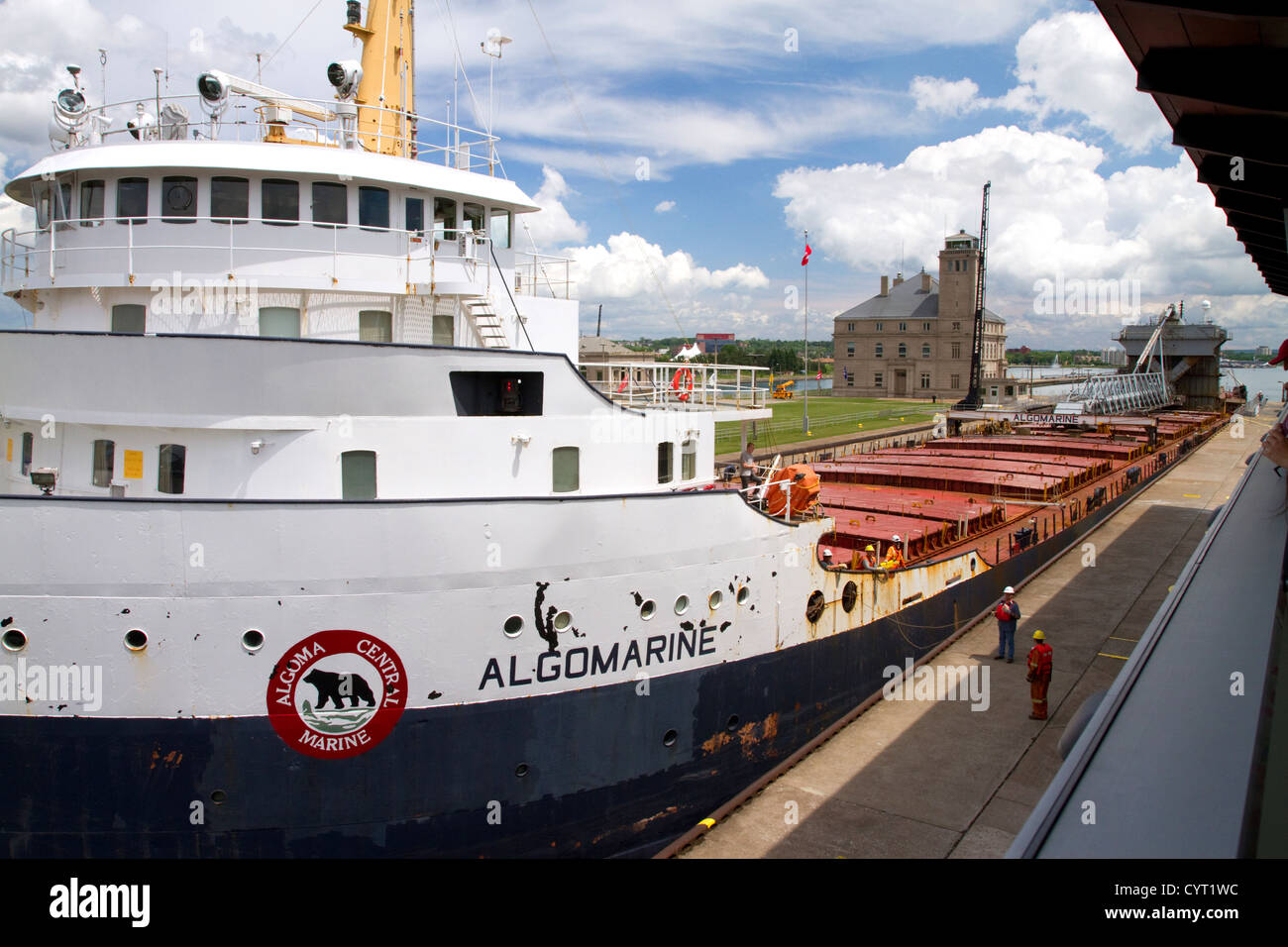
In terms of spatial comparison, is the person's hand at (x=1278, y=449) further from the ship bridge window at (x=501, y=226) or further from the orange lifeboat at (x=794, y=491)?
the ship bridge window at (x=501, y=226)

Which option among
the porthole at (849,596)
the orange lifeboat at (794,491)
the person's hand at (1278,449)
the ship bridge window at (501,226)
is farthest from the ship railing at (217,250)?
the person's hand at (1278,449)

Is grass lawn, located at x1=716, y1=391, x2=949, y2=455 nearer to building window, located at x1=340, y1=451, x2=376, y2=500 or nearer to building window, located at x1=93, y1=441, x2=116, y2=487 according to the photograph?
building window, located at x1=340, y1=451, x2=376, y2=500

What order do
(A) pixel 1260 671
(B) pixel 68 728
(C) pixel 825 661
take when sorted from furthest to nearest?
(C) pixel 825 661 < (B) pixel 68 728 < (A) pixel 1260 671

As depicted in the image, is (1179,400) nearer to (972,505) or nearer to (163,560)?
(972,505)

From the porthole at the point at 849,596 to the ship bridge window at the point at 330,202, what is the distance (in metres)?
9.34

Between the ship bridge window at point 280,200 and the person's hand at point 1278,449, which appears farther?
the ship bridge window at point 280,200

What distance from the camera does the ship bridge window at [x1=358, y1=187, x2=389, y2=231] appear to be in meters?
11.4

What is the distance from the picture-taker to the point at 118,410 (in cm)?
930

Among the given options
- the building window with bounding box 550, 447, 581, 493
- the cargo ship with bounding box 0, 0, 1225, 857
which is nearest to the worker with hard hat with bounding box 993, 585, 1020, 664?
the cargo ship with bounding box 0, 0, 1225, 857

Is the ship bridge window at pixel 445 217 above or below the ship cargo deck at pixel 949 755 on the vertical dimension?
above

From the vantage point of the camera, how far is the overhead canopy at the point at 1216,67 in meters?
7.54
